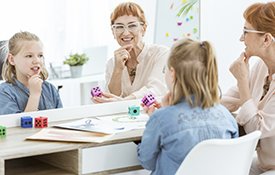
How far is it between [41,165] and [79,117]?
27 centimetres

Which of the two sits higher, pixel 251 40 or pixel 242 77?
pixel 251 40

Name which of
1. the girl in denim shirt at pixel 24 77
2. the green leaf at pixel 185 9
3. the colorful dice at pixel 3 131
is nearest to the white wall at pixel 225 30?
the green leaf at pixel 185 9

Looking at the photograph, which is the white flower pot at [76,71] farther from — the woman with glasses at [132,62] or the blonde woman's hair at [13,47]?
the blonde woman's hair at [13,47]

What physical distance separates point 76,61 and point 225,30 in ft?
2.73

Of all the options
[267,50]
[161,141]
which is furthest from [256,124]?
[161,141]

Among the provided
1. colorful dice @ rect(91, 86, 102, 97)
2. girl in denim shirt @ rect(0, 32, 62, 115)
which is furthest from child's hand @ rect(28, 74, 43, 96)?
colorful dice @ rect(91, 86, 102, 97)

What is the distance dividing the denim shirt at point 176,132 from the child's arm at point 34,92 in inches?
20.8

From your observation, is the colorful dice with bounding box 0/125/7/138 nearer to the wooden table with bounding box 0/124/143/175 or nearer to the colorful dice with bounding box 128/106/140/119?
the wooden table with bounding box 0/124/143/175

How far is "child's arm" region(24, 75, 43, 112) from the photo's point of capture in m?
2.45

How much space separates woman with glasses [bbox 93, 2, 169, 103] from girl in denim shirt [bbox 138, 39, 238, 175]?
583 millimetres

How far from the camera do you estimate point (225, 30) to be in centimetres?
324

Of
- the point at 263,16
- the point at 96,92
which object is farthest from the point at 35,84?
the point at 263,16

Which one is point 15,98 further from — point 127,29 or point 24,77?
point 127,29

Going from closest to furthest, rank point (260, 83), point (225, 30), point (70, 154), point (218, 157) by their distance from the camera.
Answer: point (218, 157) → point (70, 154) → point (260, 83) → point (225, 30)
